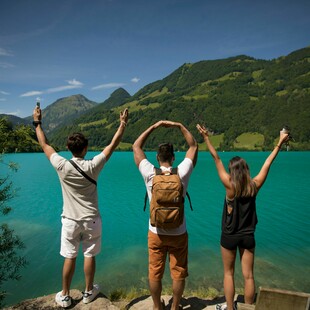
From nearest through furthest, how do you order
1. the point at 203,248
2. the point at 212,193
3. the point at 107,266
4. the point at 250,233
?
the point at 250,233
the point at 107,266
the point at 203,248
the point at 212,193

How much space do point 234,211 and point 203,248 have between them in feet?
33.7

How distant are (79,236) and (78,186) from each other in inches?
34.6

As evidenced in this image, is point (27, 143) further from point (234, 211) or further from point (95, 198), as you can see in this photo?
point (234, 211)

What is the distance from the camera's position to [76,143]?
14.2ft

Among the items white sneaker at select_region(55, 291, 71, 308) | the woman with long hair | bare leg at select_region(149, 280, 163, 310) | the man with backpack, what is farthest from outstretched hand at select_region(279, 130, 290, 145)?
white sneaker at select_region(55, 291, 71, 308)

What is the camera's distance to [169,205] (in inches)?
154

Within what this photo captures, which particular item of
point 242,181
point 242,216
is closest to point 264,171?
point 242,181

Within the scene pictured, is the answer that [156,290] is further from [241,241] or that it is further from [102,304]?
[241,241]

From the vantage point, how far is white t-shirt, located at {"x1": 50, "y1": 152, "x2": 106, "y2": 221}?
431 centimetres

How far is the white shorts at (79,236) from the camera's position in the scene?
4.40 meters

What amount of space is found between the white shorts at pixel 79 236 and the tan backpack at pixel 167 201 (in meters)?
1.15

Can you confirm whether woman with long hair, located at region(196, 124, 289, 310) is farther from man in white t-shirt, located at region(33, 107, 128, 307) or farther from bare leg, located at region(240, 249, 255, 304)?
man in white t-shirt, located at region(33, 107, 128, 307)

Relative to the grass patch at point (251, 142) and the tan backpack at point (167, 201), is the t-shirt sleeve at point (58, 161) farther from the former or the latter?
the grass patch at point (251, 142)

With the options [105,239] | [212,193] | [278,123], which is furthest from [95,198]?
[278,123]
